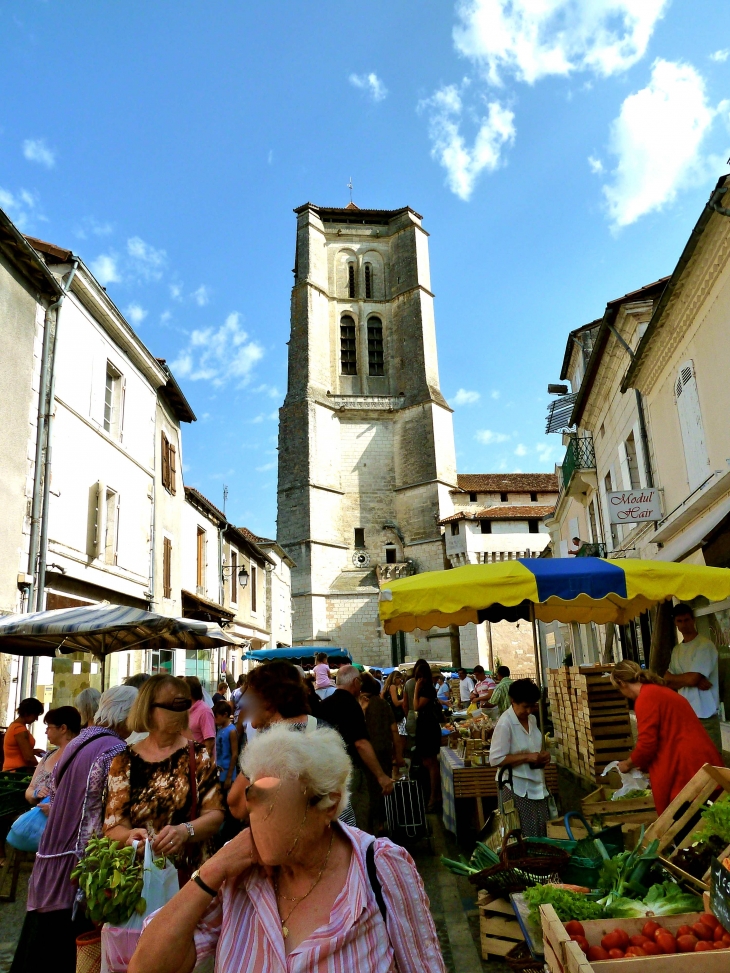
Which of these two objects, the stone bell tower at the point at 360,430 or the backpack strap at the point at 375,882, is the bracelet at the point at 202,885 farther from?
the stone bell tower at the point at 360,430

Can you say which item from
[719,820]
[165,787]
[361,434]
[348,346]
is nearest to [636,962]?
[719,820]

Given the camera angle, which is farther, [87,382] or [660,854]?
[87,382]

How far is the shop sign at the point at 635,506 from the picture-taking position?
1105 centimetres

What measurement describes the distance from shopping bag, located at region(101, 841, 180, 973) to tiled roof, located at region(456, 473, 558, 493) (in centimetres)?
3729

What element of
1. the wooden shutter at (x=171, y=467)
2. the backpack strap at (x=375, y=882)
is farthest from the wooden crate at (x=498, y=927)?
the wooden shutter at (x=171, y=467)

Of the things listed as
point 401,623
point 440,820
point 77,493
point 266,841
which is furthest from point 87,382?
point 266,841

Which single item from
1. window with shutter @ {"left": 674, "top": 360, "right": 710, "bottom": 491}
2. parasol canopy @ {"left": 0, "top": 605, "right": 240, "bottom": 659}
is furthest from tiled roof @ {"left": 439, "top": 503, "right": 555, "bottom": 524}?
parasol canopy @ {"left": 0, "top": 605, "right": 240, "bottom": 659}

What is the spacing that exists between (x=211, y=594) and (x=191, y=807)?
1851 centimetres

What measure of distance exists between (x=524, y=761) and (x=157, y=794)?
9.27 feet

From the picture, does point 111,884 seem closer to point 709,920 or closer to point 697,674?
point 709,920

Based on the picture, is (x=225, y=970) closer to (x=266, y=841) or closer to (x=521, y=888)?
(x=266, y=841)

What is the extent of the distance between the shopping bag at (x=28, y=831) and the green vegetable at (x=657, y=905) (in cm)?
331

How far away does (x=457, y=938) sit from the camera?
13.4 feet

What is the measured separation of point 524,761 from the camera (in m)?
4.67
